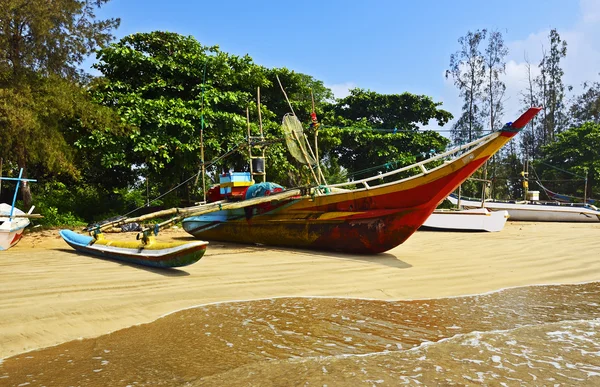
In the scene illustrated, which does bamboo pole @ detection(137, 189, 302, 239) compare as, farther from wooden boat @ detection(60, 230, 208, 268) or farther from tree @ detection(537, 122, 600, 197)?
tree @ detection(537, 122, 600, 197)

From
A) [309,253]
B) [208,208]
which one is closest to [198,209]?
[208,208]

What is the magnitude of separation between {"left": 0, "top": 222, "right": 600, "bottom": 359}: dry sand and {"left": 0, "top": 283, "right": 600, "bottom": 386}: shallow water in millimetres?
514

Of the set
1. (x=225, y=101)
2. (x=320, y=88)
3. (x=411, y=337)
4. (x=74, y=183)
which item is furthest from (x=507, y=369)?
(x=320, y=88)

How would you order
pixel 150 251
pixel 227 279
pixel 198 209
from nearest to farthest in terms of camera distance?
pixel 227 279 < pixel 150 251 < pixel 198 209

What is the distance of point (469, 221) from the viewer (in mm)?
16500

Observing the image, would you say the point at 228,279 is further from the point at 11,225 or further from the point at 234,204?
the point at 11,225

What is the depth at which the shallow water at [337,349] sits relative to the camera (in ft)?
10.4

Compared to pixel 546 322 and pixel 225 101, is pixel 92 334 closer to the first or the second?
pixel 546 322

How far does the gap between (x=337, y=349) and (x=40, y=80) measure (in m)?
14.3

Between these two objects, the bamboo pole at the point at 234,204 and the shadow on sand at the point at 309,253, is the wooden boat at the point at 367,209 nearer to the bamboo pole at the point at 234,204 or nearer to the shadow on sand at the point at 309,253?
the bamboo pole at the point at 234,204

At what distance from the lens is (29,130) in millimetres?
12320

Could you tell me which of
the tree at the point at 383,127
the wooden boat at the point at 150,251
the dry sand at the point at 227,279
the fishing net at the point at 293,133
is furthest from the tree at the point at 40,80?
the tree at the point at 383,127

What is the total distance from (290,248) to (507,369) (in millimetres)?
7694

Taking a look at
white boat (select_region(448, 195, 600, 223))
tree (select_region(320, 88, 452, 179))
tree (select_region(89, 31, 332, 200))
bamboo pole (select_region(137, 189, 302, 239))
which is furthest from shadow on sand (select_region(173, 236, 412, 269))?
tree (select_region(320, 88, 452, 179))
